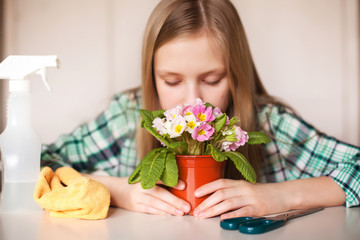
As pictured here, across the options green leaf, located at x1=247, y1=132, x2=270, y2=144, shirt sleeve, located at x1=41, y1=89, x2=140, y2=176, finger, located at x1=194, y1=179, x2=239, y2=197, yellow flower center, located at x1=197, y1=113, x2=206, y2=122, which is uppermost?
yellow flower center, located at x1=197, y1=113, x2=206, y2=122

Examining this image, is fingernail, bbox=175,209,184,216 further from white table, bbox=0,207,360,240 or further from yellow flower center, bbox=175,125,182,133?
yellow flower center, bbox=175,125,182,133

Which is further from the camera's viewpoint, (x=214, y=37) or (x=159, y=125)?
(x=214, y=37)

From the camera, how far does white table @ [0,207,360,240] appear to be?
693mm

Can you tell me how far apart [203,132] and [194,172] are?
9cm

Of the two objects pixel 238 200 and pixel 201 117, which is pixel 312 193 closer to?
pixel 238 200

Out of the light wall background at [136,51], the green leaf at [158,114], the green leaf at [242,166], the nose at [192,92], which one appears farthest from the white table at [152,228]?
the light wall background at [136,51]

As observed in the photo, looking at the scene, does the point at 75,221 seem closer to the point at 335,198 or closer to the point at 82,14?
the point at 335,198

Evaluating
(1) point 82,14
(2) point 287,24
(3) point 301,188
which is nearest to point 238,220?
(3) point 301,188

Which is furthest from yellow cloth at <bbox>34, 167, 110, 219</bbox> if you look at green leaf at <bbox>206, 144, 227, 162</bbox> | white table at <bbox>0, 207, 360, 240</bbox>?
green leaf at <bbox>206, 144, 227, 162</bbox>

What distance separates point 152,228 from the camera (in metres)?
0.75

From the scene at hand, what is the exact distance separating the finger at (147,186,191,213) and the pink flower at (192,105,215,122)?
0.58 feet

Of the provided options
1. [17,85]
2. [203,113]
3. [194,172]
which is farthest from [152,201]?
[17,85]

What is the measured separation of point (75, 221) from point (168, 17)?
0.65 meters

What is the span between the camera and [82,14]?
5.34 feet
